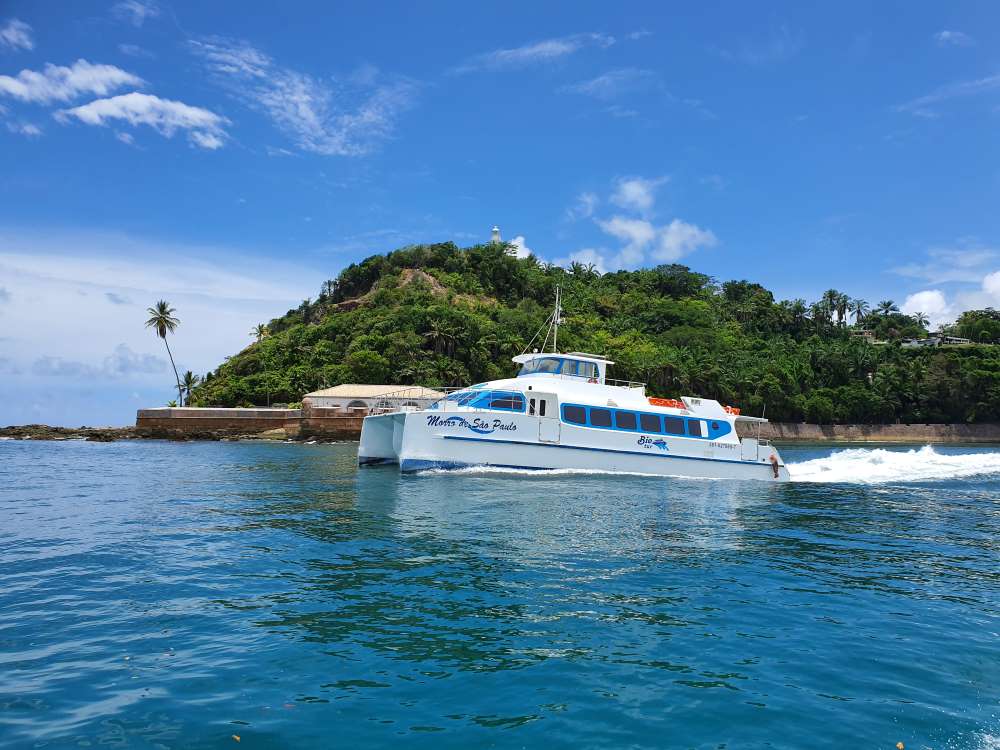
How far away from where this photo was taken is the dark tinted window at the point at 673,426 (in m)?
25.9

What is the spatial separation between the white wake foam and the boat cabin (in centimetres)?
948

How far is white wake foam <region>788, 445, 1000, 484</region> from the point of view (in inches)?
1075

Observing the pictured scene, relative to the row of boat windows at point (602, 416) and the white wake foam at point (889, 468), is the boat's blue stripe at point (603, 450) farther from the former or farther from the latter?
the white wake foam at point (889, 468)

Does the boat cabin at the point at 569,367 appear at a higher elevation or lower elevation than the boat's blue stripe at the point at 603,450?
higher

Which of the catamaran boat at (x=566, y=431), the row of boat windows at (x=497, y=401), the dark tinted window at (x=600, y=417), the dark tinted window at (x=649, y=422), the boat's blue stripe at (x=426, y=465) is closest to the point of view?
the boat's blue stripe at (x=426, y=465)

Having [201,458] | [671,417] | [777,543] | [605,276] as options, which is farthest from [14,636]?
[605,276]

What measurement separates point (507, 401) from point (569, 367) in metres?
3.76

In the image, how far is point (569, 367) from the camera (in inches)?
1036

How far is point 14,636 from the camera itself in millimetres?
7227

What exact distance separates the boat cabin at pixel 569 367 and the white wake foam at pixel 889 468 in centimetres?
948

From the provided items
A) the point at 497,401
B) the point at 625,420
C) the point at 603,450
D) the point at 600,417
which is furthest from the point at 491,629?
the point at 625,420

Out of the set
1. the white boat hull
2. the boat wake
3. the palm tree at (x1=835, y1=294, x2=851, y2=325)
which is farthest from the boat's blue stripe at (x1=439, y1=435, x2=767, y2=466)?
the palm tree at (x1=835, y1=294, x2=851, y2=325)

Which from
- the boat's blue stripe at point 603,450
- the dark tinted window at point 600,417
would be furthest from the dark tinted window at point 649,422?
the dark tinted window at point 600,417

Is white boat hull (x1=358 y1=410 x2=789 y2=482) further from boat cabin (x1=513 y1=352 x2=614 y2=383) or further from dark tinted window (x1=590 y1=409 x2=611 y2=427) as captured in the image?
boat cabin (x1=513 y1=352 x2=614 y2=383)
